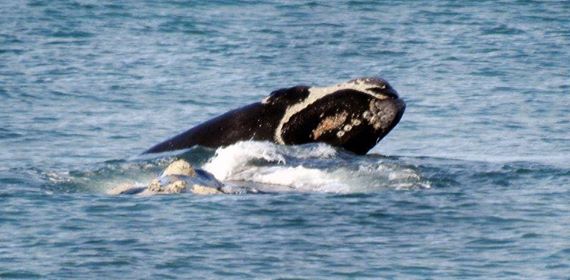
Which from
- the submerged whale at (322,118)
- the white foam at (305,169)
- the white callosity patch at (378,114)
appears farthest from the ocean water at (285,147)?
the white callosity patch at (378,114)

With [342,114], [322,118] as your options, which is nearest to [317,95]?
[322,118]

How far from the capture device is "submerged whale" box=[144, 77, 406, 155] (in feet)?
67.6

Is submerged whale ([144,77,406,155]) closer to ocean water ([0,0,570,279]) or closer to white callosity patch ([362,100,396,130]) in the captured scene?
white callosity patch ([362,100,396,130])

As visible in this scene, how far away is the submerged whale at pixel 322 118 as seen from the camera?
20594 mm

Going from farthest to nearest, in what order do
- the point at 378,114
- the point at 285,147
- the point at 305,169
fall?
1. the point at 285,147
2. the point at 378,114
3. the point at 305,169

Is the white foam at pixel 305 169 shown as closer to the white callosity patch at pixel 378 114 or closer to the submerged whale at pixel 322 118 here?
the submerged whale at pixel 322 118

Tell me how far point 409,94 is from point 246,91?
282 centimetres

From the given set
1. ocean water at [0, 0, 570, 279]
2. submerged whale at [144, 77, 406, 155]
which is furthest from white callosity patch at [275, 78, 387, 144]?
ocean water at [0, 0, 570, 279]

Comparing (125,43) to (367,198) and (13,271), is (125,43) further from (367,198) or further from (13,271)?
(13,271)

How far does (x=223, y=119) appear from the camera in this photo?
830 inches

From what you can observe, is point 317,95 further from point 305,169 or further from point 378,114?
point 305,169

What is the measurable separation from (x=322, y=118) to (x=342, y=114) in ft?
0.81

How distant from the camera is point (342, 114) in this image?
20.6m

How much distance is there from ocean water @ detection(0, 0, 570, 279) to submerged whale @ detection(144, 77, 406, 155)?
0.22 m
